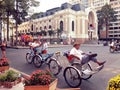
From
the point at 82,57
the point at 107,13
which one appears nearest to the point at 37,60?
the point at 82,57

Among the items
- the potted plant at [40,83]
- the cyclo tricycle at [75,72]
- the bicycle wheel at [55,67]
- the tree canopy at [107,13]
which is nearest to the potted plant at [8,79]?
the potted plant at [40,83]

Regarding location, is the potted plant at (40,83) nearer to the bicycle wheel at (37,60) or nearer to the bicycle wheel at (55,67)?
the bicycle wheel at (55,67)

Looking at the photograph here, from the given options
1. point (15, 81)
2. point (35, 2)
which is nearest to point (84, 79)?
point (15, 81)

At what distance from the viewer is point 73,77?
648cm

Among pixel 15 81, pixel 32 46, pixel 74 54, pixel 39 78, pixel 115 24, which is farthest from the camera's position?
pixel 115 24

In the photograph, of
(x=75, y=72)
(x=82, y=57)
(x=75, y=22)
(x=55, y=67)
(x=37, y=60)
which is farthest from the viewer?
(x=75, y=22)

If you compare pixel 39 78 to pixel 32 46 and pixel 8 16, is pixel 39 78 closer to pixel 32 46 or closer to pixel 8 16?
pixel 32 46

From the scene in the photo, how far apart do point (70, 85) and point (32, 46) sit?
201 inches

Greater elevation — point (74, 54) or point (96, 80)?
point (74, 54)

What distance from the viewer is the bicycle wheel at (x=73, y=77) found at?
6344 mm

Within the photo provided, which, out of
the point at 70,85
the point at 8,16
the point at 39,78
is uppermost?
the point at 8,16

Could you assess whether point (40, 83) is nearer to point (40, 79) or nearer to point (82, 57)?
point (40, 79)

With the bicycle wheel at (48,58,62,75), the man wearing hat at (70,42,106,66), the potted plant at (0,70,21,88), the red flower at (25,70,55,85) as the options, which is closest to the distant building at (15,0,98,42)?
the bicycle wheel at (48,58,62,75)

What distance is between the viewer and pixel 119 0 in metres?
92.9
